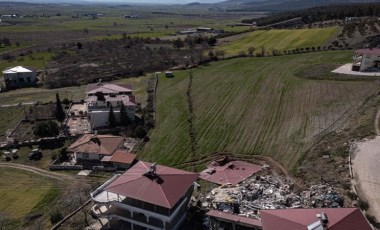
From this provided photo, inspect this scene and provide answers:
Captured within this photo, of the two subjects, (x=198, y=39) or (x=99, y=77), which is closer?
(x=99, y=77)

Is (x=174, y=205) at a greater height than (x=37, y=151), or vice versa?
(x=174, y=205)

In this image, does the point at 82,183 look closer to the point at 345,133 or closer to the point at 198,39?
the point at 345,133

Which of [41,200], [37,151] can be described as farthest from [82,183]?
[37,151]

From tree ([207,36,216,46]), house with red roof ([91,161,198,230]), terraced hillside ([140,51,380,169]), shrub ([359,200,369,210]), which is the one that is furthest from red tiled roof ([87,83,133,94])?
tree ([207,36,216,46])

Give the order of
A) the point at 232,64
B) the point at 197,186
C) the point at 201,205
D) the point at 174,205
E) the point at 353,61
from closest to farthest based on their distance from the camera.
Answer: the point at 174,205 < the point at 201,205 < the point at 197,186 < the point at 353,61 < the point at 232,64

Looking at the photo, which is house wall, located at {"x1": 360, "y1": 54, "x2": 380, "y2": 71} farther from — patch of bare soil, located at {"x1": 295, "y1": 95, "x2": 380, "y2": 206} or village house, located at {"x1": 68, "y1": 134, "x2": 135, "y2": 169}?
village house, located at {"x1": 68, "y1": 134, "x2": 135, "y2": 169}

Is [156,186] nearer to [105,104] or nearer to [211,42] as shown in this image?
[105,104]

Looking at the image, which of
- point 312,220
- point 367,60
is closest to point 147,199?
point 312,220
